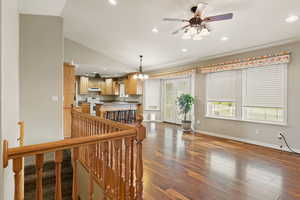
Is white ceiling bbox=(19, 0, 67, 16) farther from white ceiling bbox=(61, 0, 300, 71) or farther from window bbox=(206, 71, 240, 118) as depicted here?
window bbox=(206, 71, 240, 118)

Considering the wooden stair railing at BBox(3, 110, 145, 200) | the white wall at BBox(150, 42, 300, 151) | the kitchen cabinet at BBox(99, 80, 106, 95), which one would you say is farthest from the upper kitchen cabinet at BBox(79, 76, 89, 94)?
the wooden stair railing at BBox(3, 110, 145, 200)

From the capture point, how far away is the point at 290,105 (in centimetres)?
371

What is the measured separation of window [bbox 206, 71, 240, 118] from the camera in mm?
4797

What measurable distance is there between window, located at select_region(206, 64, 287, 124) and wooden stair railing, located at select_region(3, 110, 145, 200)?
4040 millimetres

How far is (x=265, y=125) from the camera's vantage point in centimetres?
411

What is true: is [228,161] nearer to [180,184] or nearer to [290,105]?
[180,184]

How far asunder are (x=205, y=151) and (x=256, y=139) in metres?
1.71

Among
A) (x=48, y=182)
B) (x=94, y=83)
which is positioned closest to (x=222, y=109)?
(x=48, y=182)

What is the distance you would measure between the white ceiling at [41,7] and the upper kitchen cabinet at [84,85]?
533 centimetres

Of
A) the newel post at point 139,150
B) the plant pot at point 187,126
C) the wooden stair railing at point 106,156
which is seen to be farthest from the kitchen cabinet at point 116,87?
the newel post at point 139,150

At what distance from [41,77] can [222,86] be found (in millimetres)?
5097

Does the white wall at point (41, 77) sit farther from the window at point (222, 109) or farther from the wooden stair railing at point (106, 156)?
the window at point (222, 109)

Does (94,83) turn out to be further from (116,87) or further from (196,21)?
(196,21)

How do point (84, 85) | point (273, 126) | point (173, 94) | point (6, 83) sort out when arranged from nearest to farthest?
point (6, 83) < point (273, 126) < point (173, 94) < point (84, 85)
